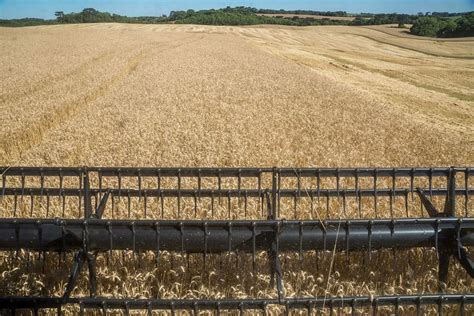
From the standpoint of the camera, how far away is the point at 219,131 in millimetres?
10102

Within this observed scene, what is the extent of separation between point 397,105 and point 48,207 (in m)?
16.3

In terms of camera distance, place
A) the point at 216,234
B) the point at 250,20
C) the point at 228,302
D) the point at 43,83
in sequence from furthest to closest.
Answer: the point at 250,20 → the point at 43,83 → the point at 216,234 → the point at 228,302

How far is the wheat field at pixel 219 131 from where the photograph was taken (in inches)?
158

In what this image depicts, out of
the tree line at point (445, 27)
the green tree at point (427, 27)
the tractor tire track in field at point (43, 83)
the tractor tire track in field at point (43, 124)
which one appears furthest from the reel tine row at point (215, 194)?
the green tree at point (427, 27)

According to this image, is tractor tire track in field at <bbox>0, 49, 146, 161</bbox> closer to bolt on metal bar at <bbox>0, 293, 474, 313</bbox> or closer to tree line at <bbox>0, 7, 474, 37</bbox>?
bolt on metal bar at <bbox>0, 293, 474, 313</bbox>

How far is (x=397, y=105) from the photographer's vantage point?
60.7 ft

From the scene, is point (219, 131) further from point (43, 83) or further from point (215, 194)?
point (43, 83)

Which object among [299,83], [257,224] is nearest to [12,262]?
[257,224]

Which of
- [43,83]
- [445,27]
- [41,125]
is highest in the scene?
[445,27]

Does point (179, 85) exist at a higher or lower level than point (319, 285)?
higher

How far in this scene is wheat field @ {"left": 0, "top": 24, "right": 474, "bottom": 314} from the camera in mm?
4016

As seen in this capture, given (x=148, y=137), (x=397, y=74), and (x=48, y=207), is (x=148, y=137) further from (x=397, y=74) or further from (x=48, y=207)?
(x=397, y=74)

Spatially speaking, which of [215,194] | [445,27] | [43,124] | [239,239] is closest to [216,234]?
[239,239]

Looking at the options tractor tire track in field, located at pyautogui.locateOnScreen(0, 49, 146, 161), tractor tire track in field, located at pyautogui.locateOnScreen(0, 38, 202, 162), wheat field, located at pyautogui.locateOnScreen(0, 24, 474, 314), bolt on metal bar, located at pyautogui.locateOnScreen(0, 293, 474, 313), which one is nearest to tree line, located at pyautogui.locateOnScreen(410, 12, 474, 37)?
wheat field, located at pyautogui.locateOnScreen(0, 24, 474, 314)
